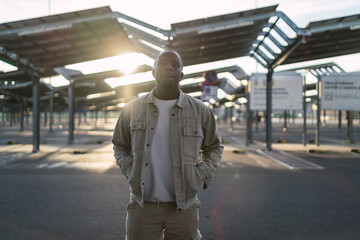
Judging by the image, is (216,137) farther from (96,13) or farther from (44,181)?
(96,13)

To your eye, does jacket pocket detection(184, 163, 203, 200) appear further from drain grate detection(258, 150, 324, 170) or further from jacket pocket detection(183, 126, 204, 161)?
drain grate detection(258, 150, 324, 170)

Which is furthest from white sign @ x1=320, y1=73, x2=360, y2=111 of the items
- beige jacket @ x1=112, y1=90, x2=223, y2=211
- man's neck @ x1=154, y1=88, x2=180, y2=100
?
man's neck @ x1=154, y1=88, x2=180, y2=100

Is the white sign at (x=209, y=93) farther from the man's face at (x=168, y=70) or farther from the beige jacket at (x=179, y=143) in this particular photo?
the man's face at (x=168, y=70)

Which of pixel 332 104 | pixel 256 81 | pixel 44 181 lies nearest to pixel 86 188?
pixel 44 181

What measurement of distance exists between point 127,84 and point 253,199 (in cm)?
2036

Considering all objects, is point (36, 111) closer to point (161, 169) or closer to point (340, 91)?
point (161, 169)

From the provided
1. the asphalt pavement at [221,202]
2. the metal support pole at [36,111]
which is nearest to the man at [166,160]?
the asphalt pavement at [221,202]

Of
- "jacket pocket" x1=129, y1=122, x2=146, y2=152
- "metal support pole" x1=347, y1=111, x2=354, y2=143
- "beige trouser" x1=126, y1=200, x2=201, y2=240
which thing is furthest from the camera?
"metal support pole" x1=347, y1=111, x2=354, y2=143

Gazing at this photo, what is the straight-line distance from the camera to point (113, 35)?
11.2 m

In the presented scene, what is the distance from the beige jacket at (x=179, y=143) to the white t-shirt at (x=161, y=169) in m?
0.04

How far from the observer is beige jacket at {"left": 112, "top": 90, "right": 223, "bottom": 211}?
214cm

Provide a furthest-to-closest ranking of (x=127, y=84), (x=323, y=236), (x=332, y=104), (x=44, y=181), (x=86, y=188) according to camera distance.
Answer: (x=127, y=84) → (x=332, y=104) → (x=44, y=181) → (x=86, y=188) → (x=323, y=236)

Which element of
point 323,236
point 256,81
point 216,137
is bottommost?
point 323,236

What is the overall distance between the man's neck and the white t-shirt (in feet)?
0.65
